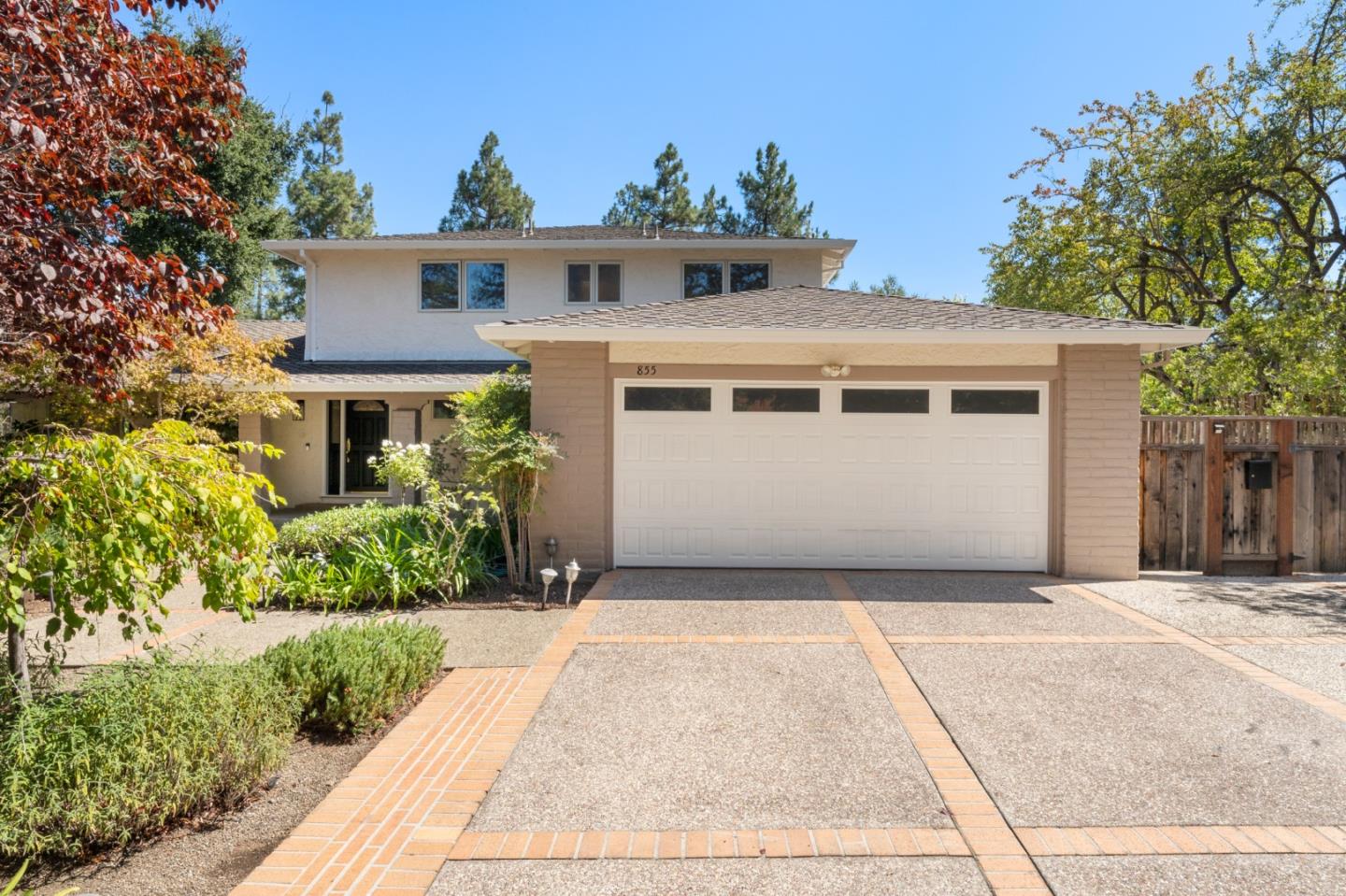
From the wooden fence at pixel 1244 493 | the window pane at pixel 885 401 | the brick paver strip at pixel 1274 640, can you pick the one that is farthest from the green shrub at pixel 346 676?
the wooden fence at pixel 1244 493

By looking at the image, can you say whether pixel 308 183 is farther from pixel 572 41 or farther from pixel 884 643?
pixel 884 643

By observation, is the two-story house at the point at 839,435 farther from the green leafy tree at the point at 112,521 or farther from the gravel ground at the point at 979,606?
the green leafy tree at the point at 112,521

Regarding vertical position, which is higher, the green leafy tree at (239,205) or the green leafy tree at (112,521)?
the green leafy tree at (239,205)

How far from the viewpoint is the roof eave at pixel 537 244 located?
15.0m

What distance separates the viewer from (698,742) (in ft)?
13.8

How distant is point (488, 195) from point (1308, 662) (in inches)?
1365

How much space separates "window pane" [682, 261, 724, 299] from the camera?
15.6 m

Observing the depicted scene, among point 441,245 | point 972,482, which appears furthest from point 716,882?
point 441,245

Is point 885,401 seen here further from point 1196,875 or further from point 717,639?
point 1196,875

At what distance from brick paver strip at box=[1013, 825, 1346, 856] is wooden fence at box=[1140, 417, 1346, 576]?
659 centimetres

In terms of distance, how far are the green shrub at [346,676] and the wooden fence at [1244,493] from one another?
8.69 metres

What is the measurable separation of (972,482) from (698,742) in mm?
6089

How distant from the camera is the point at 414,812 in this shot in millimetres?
3486

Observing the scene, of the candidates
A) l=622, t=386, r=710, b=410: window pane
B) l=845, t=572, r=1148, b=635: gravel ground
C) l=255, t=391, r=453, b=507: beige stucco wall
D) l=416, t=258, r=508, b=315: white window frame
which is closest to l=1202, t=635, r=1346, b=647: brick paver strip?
l=845, t=572, r=1148, b=635: gravel ground
